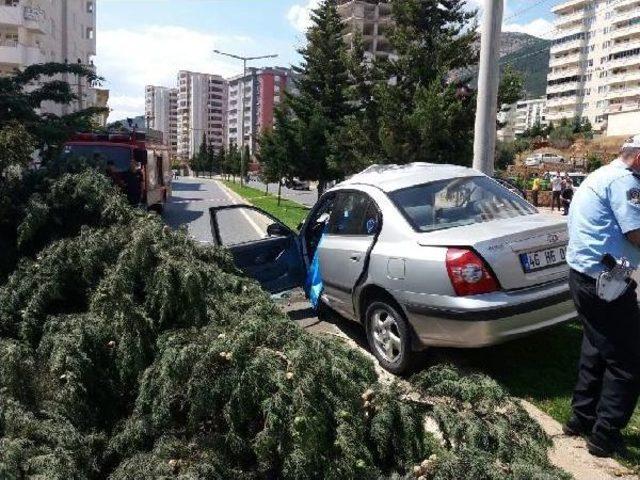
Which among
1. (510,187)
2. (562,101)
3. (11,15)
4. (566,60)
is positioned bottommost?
(510,187)

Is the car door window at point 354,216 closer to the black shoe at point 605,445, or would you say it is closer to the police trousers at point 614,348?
the police trousers at point 614,348

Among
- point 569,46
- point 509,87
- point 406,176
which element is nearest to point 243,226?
point 406,176

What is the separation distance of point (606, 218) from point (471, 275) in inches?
39.8

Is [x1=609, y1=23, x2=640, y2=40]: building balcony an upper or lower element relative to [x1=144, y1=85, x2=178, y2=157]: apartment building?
upper

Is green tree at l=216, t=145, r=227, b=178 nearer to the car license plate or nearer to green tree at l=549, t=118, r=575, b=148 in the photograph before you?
green tree at l=549, t=118, r=575, b=148

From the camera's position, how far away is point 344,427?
7.07 feet

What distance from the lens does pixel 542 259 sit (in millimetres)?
4418

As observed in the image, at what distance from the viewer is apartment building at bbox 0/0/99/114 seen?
39906 mm

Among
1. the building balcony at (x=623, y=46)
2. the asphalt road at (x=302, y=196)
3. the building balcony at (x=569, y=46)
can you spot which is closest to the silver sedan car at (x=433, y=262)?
the asphalt road at (x=302, y=196)

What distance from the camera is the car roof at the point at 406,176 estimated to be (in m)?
5.32

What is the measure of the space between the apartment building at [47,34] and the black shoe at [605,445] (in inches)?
1238

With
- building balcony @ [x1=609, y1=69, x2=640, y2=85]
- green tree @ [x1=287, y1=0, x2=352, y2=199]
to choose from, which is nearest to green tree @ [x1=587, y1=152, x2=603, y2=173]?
green tree @ [x1=287, y1=0, x2=352, y2=199]

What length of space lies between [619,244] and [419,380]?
171 cm

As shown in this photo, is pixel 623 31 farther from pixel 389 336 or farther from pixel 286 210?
pixel 389 336
